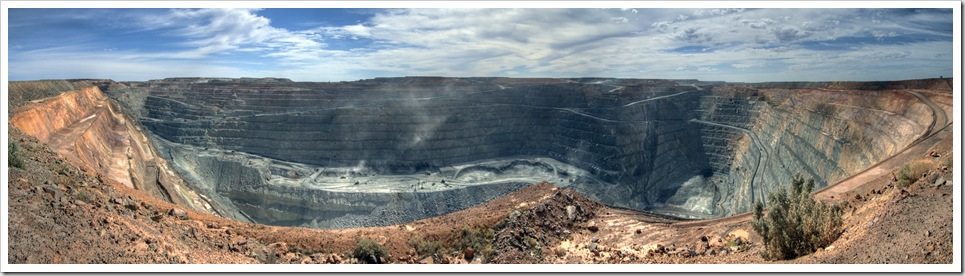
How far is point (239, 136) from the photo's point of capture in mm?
53656

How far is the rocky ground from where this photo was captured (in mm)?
8945

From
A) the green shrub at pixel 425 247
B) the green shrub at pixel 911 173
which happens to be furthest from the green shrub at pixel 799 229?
the green shrub at pixel 425 247

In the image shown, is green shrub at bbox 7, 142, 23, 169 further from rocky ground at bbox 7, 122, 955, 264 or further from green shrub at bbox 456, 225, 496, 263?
green shrub at bbox 456, 225, 496, 263

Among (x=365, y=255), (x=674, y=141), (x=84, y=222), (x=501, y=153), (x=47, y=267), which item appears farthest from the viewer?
(x=501, y=153)

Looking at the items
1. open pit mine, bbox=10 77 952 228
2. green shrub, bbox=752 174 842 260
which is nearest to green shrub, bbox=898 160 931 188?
green shrub, bbox=752 174 842 260

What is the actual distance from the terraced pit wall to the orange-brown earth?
49.9ft

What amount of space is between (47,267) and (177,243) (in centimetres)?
238

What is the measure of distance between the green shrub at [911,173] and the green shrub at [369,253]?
993 cm

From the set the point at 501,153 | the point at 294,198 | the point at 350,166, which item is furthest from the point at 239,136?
the point at 501,153

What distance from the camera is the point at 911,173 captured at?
37.1ft

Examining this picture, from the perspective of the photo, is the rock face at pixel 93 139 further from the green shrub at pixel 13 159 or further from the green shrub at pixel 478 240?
the green shrub at pixel 478 240

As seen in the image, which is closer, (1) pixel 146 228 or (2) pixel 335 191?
(1) pixel 146 228

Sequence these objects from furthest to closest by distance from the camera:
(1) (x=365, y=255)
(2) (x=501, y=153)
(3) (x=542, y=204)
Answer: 1. (2) (x=501, y=153)
2. (3) (x=542, y=204)
3. (1) (x=365, y=255)

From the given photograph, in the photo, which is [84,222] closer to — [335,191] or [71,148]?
[71,148]
